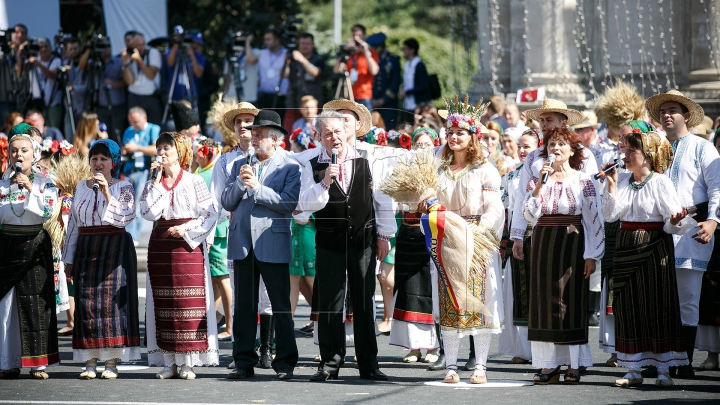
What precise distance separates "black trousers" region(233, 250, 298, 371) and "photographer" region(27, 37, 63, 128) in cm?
904

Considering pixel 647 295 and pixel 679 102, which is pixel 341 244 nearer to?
pixel 647 295

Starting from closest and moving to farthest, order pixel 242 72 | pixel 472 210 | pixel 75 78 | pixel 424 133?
pixel 472 210 → pixel 424 133 → pixel 75 78 → pixel 242 72

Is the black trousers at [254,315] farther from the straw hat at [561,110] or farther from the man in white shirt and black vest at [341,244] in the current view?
the straw hat at [561,110]

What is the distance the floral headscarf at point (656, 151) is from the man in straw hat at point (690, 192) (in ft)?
1.77

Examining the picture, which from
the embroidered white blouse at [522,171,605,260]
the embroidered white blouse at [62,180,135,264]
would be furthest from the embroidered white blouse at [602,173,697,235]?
the embroidered white blouse at [62,180,135,264]

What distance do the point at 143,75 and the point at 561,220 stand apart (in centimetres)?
976

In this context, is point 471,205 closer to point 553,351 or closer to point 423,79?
point 553,351

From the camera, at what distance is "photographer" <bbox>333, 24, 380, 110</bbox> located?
55.8 ft

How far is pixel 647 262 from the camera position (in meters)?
8.66

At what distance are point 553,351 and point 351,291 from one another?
155 cm

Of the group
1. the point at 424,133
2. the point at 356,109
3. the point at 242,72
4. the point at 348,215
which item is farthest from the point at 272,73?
the point at 348,215

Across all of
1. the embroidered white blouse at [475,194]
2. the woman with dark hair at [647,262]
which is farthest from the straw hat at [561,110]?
the embroidered white blouse at [475,194]

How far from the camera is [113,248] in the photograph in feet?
29.8

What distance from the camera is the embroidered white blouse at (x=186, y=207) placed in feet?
29.3
